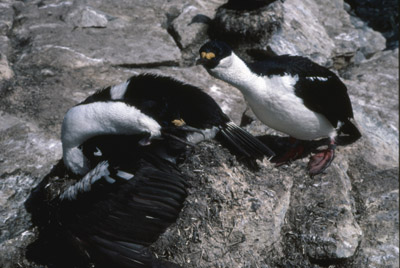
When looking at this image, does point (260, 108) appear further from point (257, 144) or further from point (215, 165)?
point (215, 165)

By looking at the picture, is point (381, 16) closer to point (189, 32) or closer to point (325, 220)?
point (189, 32)

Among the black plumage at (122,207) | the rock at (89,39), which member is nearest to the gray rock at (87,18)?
the rock at (89,39)

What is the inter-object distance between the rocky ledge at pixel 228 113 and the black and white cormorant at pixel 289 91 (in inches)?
15.1

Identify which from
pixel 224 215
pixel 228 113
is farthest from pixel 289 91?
pixel 228 113

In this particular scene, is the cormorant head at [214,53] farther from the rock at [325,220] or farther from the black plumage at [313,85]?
the rock at [325,220]

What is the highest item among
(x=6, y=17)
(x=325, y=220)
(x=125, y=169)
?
(x=125, y=169)

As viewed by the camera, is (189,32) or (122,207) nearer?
(122,207)

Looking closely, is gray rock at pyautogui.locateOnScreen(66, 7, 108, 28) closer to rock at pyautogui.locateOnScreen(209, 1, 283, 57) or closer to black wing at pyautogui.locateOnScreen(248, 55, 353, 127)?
rock at pyautogui.locateOnScreen(209, 1, 283, 57)

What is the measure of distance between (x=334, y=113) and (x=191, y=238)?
1.71 metres

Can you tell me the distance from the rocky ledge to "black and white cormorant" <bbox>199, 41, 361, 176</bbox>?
383mm

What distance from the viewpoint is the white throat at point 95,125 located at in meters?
3.15

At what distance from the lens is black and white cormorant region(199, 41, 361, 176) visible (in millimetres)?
3639

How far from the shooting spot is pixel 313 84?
3.80 metres

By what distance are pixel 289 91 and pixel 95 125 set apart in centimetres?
154
